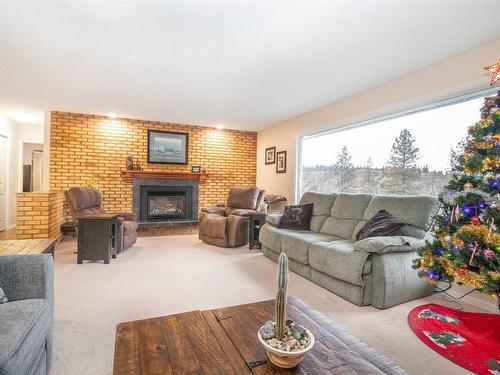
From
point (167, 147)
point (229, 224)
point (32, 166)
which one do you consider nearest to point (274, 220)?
point (229, 224)

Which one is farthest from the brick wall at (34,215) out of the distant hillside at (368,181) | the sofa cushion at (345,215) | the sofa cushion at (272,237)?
the distant hillside at (368,181)

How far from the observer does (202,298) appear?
8.13 feet

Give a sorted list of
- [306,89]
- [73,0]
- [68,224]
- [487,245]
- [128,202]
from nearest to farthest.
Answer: [487,245]
[73,0]
[306,89]
[68,224]
[128,202]

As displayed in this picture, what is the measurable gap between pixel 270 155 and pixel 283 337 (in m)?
5.39

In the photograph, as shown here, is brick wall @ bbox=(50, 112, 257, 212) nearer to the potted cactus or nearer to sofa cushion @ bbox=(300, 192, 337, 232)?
sofa cushion @ bbox=(300, 192, 337, 232)

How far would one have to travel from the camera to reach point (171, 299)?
244 centimetres

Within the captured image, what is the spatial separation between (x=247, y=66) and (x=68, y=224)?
4.41m

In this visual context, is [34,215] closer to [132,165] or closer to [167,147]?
[132,165]

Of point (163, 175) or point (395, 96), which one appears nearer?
point (395, 96)

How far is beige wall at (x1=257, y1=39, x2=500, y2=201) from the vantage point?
8.45ft

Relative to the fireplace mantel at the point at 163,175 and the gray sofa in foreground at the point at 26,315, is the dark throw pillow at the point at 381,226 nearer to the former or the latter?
the gray sofa in foreground at the point at 26,315

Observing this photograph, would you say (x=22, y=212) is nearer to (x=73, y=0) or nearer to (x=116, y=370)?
(x=73, y=0)

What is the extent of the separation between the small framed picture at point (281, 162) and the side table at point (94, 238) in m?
3.54

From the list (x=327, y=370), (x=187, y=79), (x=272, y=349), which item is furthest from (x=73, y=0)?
(x=327, y=370)
